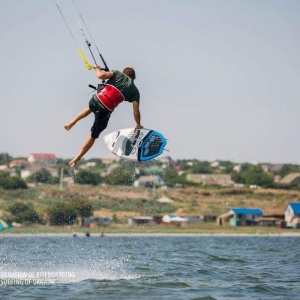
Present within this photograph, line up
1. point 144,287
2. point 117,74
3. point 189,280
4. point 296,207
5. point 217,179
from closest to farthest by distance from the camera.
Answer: point 117,74
point 144,287
point 189,280
point 296,207
point 217,179

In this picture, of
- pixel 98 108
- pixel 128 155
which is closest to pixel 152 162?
pixel 128 155

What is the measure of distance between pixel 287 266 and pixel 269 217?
4543 cm

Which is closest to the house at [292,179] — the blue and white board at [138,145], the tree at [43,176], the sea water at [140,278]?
the sea water at [140,278]

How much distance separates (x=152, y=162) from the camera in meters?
16.1

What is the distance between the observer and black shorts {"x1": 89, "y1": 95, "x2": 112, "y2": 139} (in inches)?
561

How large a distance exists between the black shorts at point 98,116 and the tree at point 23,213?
956 cm

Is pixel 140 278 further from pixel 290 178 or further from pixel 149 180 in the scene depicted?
pixel 290 178

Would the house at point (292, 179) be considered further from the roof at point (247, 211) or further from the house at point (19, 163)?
the house at point (19, 163)

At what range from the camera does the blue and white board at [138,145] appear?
1503 centimetres

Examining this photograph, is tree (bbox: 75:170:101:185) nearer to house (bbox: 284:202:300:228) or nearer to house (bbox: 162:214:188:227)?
house (bbox: 162:214:188:227)

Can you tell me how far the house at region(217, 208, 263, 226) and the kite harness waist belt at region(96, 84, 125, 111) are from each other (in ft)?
173

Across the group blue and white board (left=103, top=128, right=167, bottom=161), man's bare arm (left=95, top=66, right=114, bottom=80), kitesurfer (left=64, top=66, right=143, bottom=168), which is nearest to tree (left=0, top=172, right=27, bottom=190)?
blue and white board (left=103, top=128, right=167, bottom=161)

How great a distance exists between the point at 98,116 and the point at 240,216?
53.5m

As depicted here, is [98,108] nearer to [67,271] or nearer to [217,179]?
[67,271]
